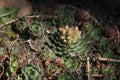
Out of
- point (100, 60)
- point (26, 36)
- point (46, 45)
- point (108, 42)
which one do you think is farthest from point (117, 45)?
point (26, 36)

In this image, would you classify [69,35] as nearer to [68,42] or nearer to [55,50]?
[68,42]

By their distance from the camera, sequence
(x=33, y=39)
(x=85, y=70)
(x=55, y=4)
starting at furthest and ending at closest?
1. (x=55, y=4)
2. (x=33, y=39)
3. (x=85, y=70)

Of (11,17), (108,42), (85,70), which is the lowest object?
(85,70)

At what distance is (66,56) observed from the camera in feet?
7.39

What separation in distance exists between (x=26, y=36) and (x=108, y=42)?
2.37 feet

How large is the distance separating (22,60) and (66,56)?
1.19 ft

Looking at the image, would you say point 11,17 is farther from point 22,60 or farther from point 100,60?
point 100,60

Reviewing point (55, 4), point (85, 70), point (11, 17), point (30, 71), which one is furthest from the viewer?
point (55, 4)

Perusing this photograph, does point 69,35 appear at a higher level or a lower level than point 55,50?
higher

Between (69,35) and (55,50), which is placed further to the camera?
(55,50)

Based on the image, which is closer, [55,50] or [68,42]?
[68,42]

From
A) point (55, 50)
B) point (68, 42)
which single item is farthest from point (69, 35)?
point (55, 50)

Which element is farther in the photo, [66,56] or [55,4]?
[55,4]

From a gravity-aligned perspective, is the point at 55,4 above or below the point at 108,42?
above
